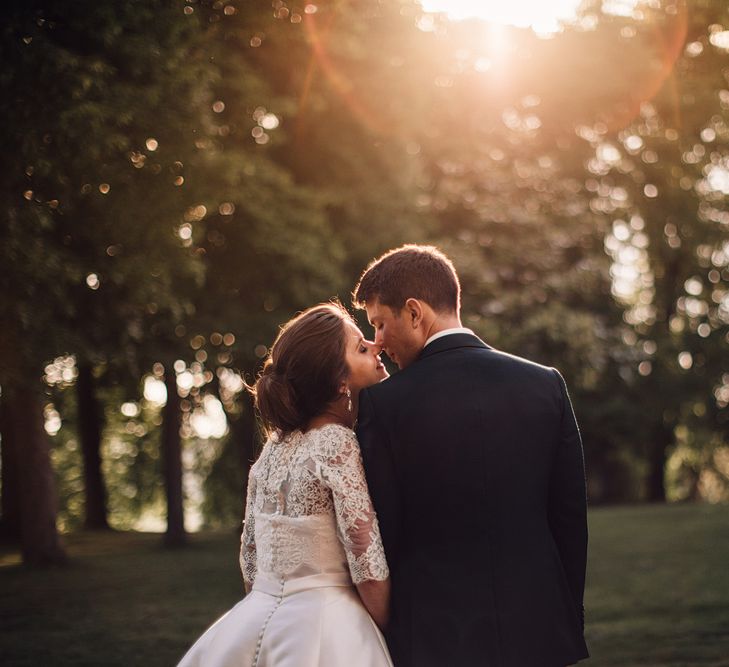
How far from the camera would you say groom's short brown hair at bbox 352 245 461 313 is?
3.77 metres

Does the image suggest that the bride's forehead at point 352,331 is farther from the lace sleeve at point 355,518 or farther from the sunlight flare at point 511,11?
the sunlight flare at point 511,11

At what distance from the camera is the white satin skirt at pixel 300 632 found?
373 cm

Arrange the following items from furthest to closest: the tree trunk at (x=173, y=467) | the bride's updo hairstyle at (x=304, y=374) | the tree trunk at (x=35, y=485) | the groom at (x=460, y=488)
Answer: the tree trunk at (x=173, y=467)
the tree trunk at (x=35, y=485)
the bride's updo hairstyle at (x=304, y=374)
the groom at (x=460, y=488)

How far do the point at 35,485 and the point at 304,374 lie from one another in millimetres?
12307

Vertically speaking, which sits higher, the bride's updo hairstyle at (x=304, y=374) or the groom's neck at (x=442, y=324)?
the groom's neck at (x=442, y=324)

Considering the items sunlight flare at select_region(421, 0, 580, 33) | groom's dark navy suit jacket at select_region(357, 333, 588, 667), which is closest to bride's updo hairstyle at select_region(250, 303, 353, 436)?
groom's dark navy suit jacket at select_region(357, 333, 588, 667)

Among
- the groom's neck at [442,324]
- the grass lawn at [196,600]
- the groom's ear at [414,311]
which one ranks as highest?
the groom's ear at [414,311]

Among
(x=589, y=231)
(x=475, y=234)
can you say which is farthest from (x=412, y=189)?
(x=589, y=231)

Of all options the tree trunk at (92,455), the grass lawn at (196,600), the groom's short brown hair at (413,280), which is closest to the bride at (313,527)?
the groom's short brown hair at (413,280)

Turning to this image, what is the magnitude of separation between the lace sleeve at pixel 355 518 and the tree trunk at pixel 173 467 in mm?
14993

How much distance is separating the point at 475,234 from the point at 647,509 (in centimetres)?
999

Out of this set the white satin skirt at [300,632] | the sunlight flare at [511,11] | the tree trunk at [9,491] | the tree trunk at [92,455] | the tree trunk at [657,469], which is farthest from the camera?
the tree trunk at [657,469]

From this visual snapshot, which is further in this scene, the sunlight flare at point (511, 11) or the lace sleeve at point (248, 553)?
the sunlight flare at point (511, 11)

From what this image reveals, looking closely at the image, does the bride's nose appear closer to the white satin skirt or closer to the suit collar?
the suit collar
